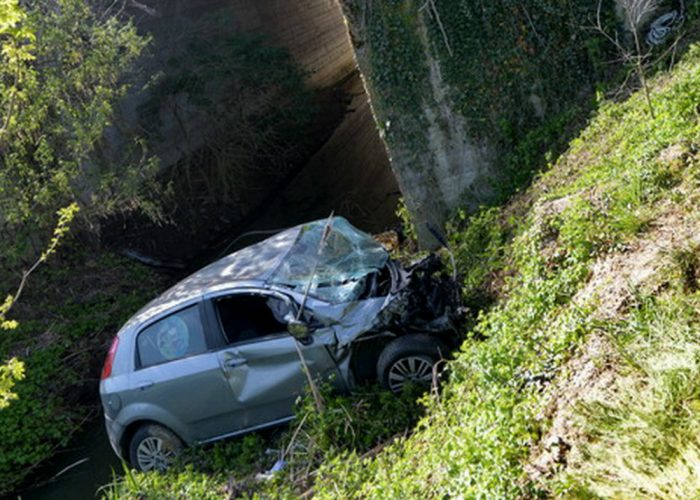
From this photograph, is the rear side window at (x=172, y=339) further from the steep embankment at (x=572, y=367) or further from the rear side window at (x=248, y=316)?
the steep embankment at (x=572, y=367)

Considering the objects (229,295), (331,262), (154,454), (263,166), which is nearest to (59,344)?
(154,454)

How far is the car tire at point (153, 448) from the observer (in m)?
8.90

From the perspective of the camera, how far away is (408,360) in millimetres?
7988

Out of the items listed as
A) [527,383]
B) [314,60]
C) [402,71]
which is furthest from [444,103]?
[314,60]

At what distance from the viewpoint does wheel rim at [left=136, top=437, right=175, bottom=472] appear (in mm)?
8938

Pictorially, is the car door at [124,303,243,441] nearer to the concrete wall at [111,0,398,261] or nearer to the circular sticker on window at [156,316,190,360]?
the circular sticker on window at [156,316,190,360]

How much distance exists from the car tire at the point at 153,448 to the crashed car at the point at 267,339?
0.01 metres

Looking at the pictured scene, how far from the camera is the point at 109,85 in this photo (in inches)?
617

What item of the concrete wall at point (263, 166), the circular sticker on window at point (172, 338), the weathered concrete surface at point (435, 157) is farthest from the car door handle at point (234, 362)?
the concrete wall at point (263, 166)

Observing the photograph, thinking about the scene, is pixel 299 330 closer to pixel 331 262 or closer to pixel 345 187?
pixel 331 262

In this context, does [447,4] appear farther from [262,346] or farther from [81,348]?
[81,348]

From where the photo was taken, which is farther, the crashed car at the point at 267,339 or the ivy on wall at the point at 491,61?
the ivy on wall at the point at 491,61

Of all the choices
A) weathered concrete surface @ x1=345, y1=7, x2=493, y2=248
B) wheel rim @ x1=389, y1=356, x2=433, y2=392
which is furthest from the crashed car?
weathered concrete surface @ x1=345, y1=7, x2=493, y2=248

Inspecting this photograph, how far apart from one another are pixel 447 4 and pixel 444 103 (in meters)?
1.47
